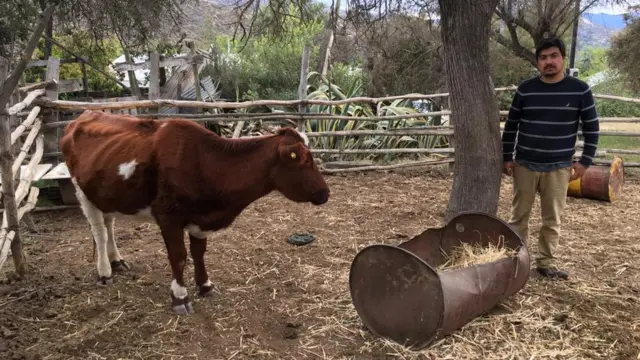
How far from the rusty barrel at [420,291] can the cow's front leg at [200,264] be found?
116cm

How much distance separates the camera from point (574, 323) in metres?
3.32

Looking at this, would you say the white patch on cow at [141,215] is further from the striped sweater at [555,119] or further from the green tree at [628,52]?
the green tree at [628,52]

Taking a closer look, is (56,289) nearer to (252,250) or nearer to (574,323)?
(252,250)

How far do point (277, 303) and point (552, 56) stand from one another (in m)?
2.63

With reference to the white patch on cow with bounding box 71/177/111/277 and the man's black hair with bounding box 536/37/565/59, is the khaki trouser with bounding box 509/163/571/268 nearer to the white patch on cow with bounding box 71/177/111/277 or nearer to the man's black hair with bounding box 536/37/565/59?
the man's black hair with bounding box 536/37/565/59

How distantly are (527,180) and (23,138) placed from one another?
6219 mm

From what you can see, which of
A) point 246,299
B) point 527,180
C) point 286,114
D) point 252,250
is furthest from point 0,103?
point 286,114

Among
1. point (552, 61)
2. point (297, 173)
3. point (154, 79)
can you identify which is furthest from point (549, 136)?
point (154, 79)

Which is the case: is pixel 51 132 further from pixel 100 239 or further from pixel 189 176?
pixel 189 176

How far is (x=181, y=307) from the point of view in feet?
11.5

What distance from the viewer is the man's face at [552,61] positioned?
3.69 meters

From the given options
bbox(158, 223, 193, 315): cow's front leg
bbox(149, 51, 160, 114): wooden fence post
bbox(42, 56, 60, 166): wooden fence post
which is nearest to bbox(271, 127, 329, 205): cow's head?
bbox(158, 223, 193, 315): cow's front leg

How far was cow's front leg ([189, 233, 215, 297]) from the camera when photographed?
3.70m

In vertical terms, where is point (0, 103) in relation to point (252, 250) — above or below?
above
